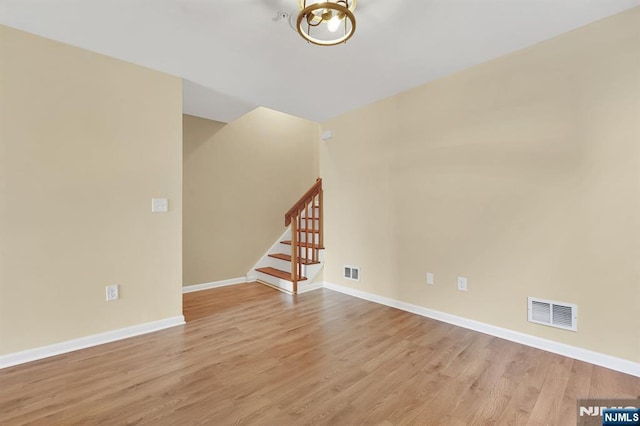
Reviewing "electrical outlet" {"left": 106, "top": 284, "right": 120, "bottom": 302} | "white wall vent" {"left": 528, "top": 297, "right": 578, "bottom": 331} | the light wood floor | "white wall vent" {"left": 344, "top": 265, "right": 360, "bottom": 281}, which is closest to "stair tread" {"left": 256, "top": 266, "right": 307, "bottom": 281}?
"white wall vent" {"left": 344, "top": 265, "right": 360, "bottom": 281}

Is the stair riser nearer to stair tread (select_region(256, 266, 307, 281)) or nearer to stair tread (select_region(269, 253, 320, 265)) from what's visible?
stair tread (select_region(256, 266, 307, 281))

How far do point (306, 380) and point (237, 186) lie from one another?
3.33m

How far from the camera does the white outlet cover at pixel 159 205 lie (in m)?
2.74

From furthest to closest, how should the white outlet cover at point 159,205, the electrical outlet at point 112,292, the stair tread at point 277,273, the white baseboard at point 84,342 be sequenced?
the stair tread at point 277,273
the white outlet cover at point 159,205
the electrical outlet at point 112,292
the white baseboard at point 84,342

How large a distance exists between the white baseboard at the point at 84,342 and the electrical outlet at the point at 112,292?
0.94ft

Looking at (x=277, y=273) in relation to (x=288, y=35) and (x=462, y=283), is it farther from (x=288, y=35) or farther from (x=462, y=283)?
(x=288, y=35)

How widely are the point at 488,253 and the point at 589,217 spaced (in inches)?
29.8

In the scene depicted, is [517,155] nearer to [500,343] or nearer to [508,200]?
[508,200]

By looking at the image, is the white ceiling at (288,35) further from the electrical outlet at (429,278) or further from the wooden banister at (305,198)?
the electrical outlet at (429,278)

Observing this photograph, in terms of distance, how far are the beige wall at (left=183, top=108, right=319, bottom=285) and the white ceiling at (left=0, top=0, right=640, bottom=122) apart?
51.6 inches

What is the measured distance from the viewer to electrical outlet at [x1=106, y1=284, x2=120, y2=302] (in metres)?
2.49

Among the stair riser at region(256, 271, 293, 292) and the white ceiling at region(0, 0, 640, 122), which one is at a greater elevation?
the white ceiling at region(0, 0, 640, 122)

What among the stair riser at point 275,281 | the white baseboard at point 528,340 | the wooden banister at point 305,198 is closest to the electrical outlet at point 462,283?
the white baseboard at point 528,340

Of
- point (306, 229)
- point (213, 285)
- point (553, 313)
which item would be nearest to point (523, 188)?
point (553, 313)
